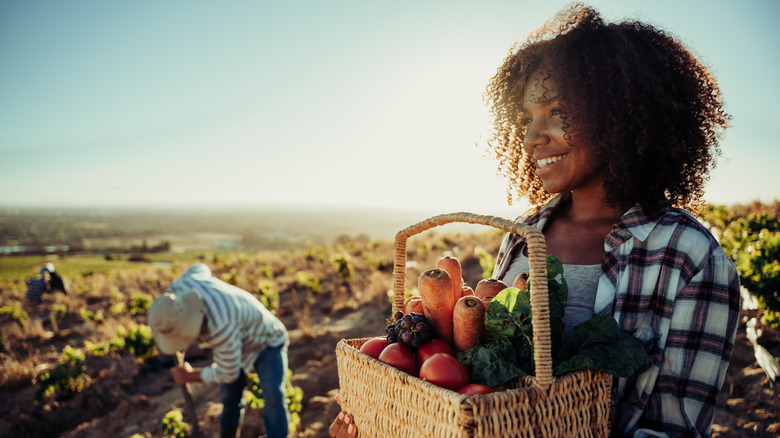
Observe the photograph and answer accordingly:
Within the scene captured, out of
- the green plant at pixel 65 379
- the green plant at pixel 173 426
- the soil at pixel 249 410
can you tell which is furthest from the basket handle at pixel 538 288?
the green plant at pixel 65 379

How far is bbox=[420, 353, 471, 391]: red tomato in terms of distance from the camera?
1.15 metres

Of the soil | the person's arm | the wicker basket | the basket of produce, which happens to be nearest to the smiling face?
the basket of produce

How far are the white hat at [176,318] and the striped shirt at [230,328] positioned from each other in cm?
9

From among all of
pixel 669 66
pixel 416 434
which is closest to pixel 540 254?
pixel 416 434

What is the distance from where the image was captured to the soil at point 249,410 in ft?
13.2

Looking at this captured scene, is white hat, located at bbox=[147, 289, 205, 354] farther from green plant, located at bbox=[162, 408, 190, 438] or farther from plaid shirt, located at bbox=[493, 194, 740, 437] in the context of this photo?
plaid shirt, located at bbox=[493, 194, 740, 437]

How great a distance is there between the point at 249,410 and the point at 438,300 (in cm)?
490

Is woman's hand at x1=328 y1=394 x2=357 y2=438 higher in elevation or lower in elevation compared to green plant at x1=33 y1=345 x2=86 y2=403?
higher

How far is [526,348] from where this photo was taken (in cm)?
126

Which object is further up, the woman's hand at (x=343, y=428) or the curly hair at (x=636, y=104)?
the curly hair at (x=636, y=104)

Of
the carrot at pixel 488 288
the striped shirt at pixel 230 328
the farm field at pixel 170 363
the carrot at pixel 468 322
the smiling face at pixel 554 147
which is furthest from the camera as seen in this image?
the farm field at pixel 170 363

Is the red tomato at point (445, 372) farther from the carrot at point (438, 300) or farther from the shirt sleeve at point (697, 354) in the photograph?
the shirt sleeve at point (697, 354)

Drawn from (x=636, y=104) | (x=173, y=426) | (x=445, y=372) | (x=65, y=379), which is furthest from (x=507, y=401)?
(x=65, y=379)

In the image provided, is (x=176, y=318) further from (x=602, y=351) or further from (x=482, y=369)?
(x=602, y=351)
